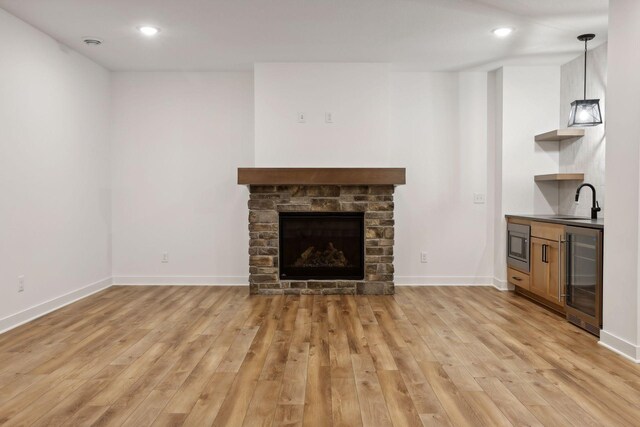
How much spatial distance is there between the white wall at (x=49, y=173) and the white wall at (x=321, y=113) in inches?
71.9

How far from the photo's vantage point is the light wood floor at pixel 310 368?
7.07 feet

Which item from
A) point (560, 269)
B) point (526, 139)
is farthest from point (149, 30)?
point (560, 269)

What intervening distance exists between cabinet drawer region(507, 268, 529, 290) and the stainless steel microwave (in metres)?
0.06

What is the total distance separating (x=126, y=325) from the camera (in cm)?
366

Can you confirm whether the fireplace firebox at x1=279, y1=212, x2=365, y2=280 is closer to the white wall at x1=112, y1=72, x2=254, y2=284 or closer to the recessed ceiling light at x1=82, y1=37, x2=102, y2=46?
the white wall at x1=112, y1=72, x2=254, y2=284

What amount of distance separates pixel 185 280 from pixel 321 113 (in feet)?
8.39

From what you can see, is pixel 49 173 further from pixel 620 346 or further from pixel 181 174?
pixel 620 346

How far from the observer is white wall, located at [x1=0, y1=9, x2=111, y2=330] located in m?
3.63

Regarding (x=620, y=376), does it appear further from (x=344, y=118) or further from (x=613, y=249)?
(x=344, y=118)

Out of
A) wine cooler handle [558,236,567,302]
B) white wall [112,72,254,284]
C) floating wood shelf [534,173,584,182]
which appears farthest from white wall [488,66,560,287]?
white wall [112,72,254,284]

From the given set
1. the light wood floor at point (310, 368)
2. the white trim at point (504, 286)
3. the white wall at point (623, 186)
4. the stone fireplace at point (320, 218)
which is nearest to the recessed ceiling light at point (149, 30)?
the stone fireplace at point (320, 218)

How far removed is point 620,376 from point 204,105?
186 inches

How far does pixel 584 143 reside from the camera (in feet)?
15.0

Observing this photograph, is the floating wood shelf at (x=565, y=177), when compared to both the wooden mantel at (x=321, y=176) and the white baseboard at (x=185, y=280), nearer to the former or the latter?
the wooden mantel at (x=321, y=176)
